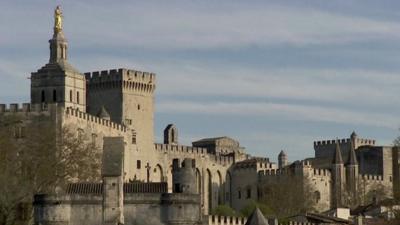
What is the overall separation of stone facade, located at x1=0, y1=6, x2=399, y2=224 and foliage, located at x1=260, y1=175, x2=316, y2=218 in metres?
1.69

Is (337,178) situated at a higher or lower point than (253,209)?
higher

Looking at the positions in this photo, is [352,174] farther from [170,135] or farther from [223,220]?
[223,220]

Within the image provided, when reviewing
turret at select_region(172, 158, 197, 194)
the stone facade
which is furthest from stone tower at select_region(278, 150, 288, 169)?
turret at select_region(172, 158, 197, 194)

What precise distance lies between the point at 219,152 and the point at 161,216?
84.0 metres

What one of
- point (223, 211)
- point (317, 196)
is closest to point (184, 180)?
point (223, 211)

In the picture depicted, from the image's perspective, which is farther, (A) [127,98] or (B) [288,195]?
(B) [288,195]

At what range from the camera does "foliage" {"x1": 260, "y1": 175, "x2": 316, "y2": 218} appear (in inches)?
5413

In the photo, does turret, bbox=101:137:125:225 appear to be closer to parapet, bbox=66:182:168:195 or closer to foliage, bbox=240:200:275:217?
parapet, bbox=66:182:168:195

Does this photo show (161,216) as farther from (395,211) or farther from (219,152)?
(219,152)

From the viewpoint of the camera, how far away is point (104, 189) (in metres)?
85.4

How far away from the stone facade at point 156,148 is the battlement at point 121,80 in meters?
0.10

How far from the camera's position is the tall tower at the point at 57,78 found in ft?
420

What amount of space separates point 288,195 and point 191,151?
1297cm

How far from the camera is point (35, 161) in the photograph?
10756cm
